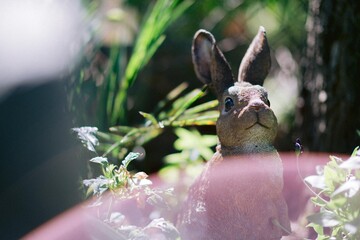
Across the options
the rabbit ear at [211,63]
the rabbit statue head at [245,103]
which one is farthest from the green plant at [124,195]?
the rabbit ear at [211,63]

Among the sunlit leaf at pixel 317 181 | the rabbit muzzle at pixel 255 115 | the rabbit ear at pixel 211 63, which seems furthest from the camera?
the rabbit ear at pixel 211 63

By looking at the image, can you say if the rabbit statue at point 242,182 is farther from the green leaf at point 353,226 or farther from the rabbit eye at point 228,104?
the green leaf at point 353,226

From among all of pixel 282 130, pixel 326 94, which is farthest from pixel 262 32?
pixel 282 130

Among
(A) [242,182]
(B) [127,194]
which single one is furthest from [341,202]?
(B) [127,194]

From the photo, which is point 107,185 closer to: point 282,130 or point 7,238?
point 7,238

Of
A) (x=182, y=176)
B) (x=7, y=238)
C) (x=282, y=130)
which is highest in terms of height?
(x=7, y=238)

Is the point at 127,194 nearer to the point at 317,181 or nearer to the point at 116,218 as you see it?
the point at 116,218

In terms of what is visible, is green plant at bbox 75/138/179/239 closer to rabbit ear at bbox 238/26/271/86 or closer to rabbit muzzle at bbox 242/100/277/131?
A: rabbit muzzle at bbox 242/100/277/131
